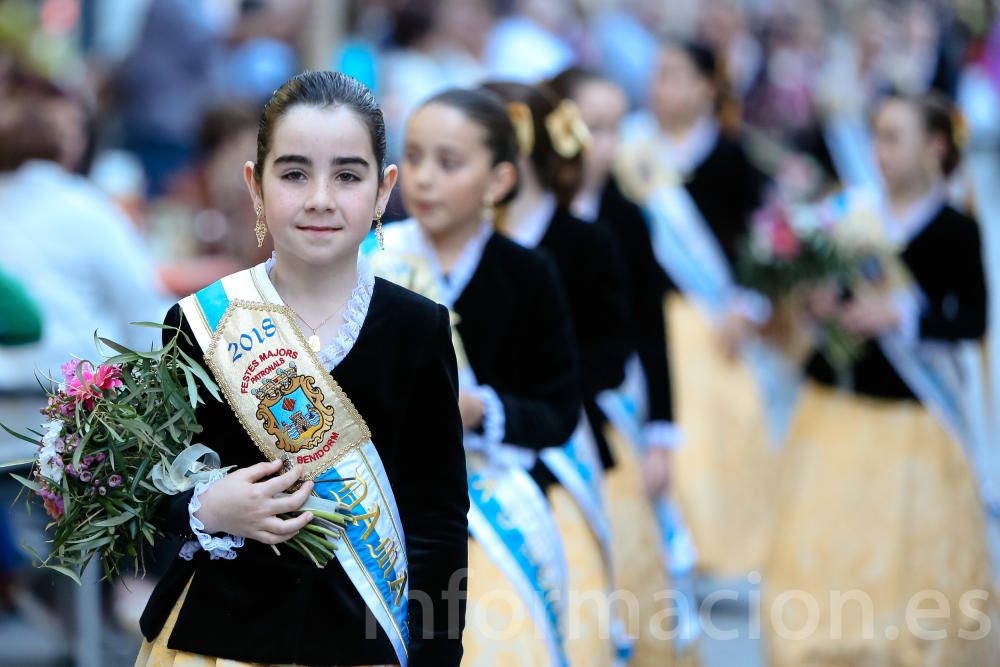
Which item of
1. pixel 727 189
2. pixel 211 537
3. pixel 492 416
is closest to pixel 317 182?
pixel 211 537

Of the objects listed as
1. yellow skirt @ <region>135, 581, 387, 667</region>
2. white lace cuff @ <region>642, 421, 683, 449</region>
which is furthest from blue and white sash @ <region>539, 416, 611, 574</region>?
yellow skirt @ <region>135, 581, 387, 667</region>

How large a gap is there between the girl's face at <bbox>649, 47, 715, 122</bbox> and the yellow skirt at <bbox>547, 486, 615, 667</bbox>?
13.1 ft

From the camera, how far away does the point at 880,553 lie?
5.79m

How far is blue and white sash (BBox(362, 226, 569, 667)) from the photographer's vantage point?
148 inches

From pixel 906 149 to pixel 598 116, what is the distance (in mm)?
1241

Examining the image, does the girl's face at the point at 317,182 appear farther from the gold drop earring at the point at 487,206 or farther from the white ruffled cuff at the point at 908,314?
the white ruffled cuff at the point at 908,314

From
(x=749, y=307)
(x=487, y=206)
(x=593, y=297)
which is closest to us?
(x=487, y=206)

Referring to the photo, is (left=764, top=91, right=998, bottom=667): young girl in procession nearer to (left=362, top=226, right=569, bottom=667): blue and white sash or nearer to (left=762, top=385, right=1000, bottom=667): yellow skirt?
(left=762, top=385, right=1000, bottom=667): yellow skirt

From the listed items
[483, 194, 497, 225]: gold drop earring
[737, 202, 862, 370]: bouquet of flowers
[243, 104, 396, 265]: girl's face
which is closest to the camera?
[243, 104, 396, 265]: girl's face

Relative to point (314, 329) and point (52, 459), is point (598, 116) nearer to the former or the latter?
point (314, 329)

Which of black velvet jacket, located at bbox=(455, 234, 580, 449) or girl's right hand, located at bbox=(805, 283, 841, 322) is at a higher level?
girl's right hand, located at bbox=(805, 283, 841, 322)

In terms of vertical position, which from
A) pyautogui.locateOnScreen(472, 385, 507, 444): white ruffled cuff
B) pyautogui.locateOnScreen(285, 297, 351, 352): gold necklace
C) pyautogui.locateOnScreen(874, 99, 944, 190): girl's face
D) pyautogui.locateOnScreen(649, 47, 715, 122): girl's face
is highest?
pyautogui.locateOnScreen(649, 47, 715, 122): girl's face

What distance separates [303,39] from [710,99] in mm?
3127

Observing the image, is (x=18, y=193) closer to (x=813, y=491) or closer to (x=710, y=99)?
(x=813, y=491)
